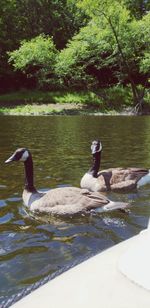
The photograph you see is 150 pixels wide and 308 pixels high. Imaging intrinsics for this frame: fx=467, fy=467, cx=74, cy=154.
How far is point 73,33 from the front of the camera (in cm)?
6606

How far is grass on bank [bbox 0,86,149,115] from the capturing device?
156 feet

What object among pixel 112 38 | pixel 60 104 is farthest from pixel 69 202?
pixel 112 38

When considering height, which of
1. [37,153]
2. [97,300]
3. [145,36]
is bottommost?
[37,153]

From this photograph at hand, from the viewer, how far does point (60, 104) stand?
2015 inches

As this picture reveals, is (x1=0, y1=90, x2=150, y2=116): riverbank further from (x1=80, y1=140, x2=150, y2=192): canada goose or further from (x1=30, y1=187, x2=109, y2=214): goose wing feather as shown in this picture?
(x1=30, y1=187, x2=109, y2=214): goose wing feather

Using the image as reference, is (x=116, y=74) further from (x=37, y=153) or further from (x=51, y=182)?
(x=51, y=182)

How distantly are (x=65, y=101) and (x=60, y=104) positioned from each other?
1.72 meters

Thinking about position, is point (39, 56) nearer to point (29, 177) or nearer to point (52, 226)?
point (29, 177)

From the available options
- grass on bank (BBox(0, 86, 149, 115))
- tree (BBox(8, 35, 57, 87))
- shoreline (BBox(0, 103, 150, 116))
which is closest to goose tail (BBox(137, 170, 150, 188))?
shoreline (BBox(0, 103, 150, 116))

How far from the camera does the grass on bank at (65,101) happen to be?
156 ft

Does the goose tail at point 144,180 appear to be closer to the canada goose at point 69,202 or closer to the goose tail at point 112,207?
the canada goose at point 69,202

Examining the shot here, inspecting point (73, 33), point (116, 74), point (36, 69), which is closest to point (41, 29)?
point (73, 33)

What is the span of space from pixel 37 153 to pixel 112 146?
3684 mm

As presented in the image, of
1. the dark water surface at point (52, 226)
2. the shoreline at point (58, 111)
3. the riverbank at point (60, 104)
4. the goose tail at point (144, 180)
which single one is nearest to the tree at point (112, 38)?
the riverbank at point (60, 104)
